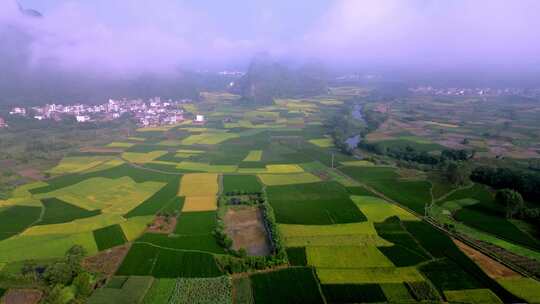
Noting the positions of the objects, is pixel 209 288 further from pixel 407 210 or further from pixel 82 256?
pixel 407 210

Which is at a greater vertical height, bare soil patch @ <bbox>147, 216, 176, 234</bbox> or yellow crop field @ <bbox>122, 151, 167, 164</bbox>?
yellow crop field @ <bbox>122, 151, 167, 164</bbox>

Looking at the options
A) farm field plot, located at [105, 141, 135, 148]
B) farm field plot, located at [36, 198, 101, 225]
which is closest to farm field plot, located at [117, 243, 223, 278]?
farm field plot, located at [36, 198, 101, 225]

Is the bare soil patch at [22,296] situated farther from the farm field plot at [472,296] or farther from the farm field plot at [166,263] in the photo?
the farm field plot at [472,296]

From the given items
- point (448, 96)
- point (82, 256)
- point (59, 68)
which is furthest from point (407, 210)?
point (59, 68)

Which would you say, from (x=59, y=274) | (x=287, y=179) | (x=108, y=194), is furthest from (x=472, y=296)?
(x=108, y=194)

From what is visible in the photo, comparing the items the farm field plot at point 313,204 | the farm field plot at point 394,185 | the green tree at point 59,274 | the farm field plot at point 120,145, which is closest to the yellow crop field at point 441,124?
the farm field plot at point 394,185

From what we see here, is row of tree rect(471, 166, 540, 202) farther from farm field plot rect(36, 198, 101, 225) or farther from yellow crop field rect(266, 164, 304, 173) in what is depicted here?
farm field plot rect(36, 198, 101, 225)

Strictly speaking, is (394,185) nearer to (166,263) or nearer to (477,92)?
(166,263)
